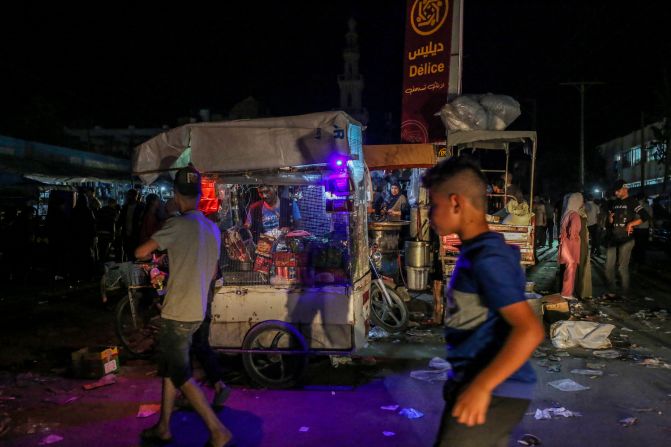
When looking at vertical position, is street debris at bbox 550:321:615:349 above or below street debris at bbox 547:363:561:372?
above

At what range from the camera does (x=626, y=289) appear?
10.7 m

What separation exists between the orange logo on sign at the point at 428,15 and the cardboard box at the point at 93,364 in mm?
11784

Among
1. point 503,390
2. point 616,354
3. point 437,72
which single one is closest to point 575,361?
point 616,354

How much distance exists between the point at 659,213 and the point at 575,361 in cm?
1595

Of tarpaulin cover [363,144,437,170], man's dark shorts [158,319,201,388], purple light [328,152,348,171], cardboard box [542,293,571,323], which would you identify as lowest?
cardboard box [542,293,571,323]

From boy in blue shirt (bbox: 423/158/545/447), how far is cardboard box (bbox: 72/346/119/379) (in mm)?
4904

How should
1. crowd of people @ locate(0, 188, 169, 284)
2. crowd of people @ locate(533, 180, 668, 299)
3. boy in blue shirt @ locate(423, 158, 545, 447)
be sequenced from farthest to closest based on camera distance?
crowd of people @ locate(0, 188, 169, 284), crowd of people @ locate(533, 180, 668, 299), boy in blue shirt @ locate(423, 158, 545, 447)

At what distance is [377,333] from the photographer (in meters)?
7.78

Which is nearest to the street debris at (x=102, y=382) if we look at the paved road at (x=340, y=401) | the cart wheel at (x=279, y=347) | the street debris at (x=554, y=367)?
the paved road at (x=340, y=401)

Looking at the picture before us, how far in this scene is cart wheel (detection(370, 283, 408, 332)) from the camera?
7.84m

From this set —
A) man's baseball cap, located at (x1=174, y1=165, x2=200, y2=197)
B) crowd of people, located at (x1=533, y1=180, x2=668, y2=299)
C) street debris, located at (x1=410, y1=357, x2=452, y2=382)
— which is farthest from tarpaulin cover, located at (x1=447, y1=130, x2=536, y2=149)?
man's baseball cap, located at (x1=174, y1=165, x2=200, y2=197)

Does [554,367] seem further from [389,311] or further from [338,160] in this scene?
[338,160]

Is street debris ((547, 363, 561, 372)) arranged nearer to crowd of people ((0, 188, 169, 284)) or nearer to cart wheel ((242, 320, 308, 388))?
cart wheel ((242, 320, 308, 388))

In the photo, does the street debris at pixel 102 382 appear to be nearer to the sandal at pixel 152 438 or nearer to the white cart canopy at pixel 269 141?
the sandal at pixel 152 438
